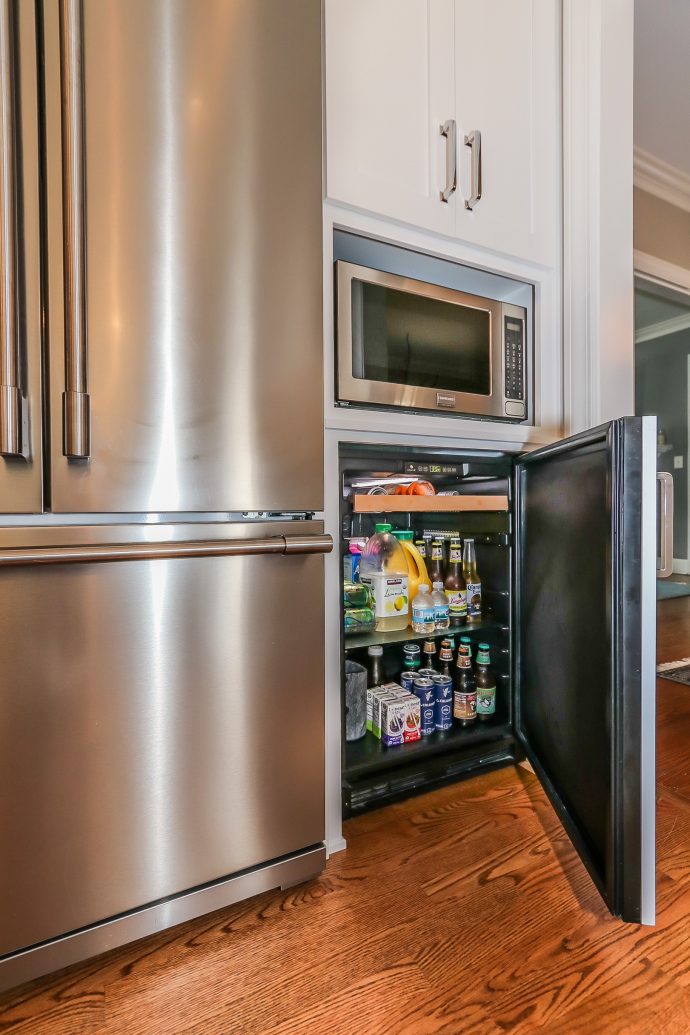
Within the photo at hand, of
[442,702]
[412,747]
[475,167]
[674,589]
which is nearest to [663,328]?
[674,589]

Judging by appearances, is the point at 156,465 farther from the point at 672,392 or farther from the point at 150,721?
the point at 672,392

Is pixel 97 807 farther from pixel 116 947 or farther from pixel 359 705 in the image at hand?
pixel 359 705

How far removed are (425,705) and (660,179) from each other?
2.93 m

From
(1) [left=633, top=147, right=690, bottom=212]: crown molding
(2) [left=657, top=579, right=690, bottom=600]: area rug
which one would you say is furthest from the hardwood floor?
(2) [left=657, top=579, right=690, bottom=600]: area rug

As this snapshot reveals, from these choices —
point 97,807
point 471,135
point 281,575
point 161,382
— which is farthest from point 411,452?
point 97,807

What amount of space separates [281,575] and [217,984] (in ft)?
2.08

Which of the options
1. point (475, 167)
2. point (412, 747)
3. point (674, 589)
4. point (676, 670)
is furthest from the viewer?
point (674, 589)

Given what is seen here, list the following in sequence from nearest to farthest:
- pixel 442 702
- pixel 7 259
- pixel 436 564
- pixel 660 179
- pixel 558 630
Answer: pixel 7 259, pixel 558 630, pixel 442 702, pixel 436 564, pixel 660 179

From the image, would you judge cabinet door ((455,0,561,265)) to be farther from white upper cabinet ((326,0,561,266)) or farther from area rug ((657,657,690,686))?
area rug ((657,657,690,686))

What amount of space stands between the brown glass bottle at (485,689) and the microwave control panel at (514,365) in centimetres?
67

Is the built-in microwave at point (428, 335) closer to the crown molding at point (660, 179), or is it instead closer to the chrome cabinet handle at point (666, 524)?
the chrome cabinet handle at point (666, 524)

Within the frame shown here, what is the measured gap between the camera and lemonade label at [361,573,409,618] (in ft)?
4.43

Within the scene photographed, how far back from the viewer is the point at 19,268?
0.71 m

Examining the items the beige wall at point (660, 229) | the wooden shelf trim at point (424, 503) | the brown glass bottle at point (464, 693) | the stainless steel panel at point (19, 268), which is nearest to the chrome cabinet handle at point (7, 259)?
the stainless steel panel at point (19, 268)
